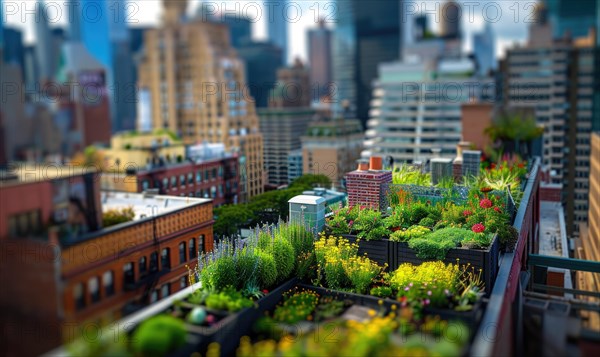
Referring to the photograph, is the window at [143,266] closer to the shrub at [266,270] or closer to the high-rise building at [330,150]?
the shrub at [266,270]

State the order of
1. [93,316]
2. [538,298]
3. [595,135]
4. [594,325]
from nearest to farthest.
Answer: [93,316]
[594,325]
[538,298]
[595,135]

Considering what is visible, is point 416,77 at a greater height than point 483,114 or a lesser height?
greater

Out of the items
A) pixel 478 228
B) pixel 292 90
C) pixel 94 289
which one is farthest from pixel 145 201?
pixel 292 90

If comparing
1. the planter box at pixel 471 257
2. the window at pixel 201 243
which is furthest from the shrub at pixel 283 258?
the window at pixel 201 243

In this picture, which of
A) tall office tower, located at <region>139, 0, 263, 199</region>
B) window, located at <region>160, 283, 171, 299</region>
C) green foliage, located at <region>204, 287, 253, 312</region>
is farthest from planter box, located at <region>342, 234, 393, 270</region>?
tall office tower, located at <region>139, 0, 263, 199</region>

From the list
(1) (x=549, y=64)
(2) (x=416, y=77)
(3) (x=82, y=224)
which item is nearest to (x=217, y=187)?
(3) (x=82, y=224)

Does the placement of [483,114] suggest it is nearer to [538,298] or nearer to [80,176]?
[538,298]

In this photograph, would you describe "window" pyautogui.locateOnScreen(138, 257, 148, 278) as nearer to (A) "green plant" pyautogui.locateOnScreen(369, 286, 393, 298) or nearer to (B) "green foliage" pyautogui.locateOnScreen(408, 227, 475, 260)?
(A) "green plant" pyautogui.locateOnScreen(369, 286, 393, 298)

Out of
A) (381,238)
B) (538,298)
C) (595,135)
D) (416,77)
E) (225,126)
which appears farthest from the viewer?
(416,77)
